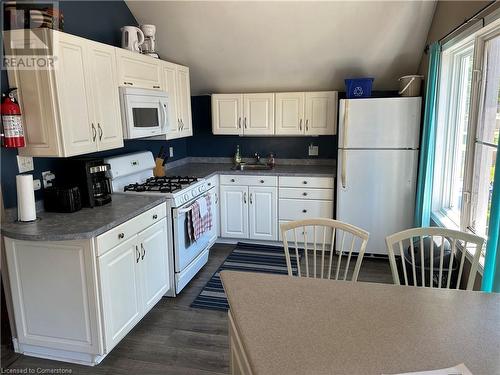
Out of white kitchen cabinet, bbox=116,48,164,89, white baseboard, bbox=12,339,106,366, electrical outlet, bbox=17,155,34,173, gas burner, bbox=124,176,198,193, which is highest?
white kitchen cabinet, bbox=116,48,164,89

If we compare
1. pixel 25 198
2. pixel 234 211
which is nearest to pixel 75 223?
pixel 25 198

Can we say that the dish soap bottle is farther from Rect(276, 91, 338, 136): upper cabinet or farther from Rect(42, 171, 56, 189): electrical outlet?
Rect(42, 171, 56, 189): electrical outlet

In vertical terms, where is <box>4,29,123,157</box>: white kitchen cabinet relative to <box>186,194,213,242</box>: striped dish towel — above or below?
above

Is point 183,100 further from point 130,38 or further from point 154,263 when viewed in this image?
point 154,263

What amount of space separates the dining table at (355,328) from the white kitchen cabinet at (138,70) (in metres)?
2.09

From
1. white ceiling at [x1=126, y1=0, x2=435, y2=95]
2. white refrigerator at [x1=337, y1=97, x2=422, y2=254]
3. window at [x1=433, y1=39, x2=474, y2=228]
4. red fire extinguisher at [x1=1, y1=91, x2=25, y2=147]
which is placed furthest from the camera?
white refrigerator at [x1=337, y1=97, x2=422, y2=254]

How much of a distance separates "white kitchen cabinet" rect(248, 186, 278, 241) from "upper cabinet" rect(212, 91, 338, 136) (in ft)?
2.40

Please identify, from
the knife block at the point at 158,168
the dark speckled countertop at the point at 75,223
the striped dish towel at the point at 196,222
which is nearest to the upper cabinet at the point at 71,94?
the dark speckled countertop at the point at 75,223

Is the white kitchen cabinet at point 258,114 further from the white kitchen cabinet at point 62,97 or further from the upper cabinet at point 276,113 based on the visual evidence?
the white kitchen cabinet at point 62,97

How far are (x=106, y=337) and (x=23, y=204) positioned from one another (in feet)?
3.23

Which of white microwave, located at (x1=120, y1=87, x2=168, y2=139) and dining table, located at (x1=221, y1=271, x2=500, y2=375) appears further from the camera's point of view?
white microwave, located at (x1=120, y1=87, x2=168, y2=139)

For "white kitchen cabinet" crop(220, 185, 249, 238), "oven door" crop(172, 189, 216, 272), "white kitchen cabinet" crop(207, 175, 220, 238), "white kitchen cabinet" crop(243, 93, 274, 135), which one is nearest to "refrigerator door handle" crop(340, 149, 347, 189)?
"white kitchen cabinet" crop(243, 93, 274, 135)

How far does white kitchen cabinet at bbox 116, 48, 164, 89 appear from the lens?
2.93 metres

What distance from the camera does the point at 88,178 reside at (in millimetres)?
2604
